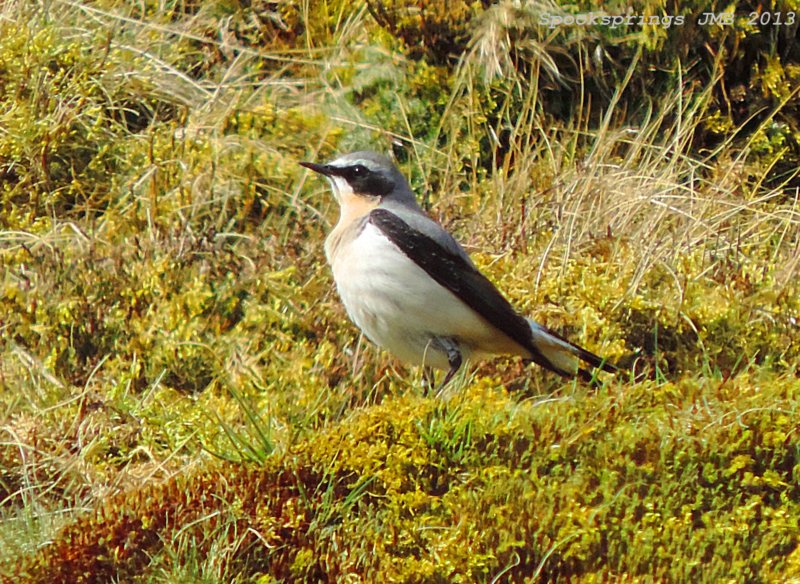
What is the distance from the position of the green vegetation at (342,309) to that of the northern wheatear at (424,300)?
26 centimetres

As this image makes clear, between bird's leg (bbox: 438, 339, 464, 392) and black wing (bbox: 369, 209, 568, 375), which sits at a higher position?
black wing (bbox: 369, 209, 568, 375)

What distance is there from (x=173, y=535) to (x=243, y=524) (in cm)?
29

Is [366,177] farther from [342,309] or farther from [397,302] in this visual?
[397,302]

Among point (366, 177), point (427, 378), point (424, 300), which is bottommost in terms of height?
point (427, 378)

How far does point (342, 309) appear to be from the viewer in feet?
24.5

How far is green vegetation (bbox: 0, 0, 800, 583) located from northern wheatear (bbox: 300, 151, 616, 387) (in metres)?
0.26

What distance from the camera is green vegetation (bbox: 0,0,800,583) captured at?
5.32m

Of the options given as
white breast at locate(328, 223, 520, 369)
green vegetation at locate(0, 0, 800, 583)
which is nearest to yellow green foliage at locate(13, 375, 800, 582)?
green vegetation at locate(0, 0, 800, 583)

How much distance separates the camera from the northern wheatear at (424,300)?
6.56m

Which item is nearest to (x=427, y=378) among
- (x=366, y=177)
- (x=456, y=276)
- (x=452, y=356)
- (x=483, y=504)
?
(x=452, y=356)

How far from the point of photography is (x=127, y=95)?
948 cm

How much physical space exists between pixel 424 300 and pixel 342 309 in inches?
38.8

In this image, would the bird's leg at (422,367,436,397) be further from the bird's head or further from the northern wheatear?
the bird's head

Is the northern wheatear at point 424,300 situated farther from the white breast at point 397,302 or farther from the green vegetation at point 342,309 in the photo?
the green vegetation at point 342,309
